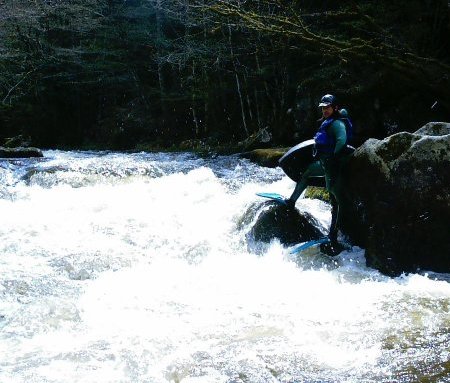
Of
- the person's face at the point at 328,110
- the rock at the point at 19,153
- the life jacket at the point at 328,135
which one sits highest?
the person's face at the point at 328,110

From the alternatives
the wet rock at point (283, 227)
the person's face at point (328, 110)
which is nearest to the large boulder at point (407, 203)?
the person's face at point (328, 110)

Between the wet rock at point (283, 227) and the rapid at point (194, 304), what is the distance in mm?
160

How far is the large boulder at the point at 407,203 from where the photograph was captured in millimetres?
5520

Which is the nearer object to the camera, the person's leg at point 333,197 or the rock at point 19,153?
the person's leg at point 333,197

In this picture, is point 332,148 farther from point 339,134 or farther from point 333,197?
point 333,197

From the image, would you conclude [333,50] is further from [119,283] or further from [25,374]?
[25,374]

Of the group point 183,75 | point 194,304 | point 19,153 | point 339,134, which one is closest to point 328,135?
point 339,134

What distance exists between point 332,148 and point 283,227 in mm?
1483

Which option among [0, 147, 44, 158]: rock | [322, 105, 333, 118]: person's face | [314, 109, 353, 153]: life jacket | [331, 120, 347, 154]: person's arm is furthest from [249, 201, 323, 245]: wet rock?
[0, 147, 44, 158]: rock

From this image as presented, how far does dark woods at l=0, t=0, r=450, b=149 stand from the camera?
12398mm

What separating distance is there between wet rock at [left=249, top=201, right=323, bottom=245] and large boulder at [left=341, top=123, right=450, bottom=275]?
1.10 m

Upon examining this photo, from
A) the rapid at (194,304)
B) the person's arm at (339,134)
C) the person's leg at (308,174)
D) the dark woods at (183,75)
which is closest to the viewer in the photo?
the rapid at (194,304)

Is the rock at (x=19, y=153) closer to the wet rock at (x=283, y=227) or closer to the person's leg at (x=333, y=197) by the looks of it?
the wet rock at (x=283, y=227)

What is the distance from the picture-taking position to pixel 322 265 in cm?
620
